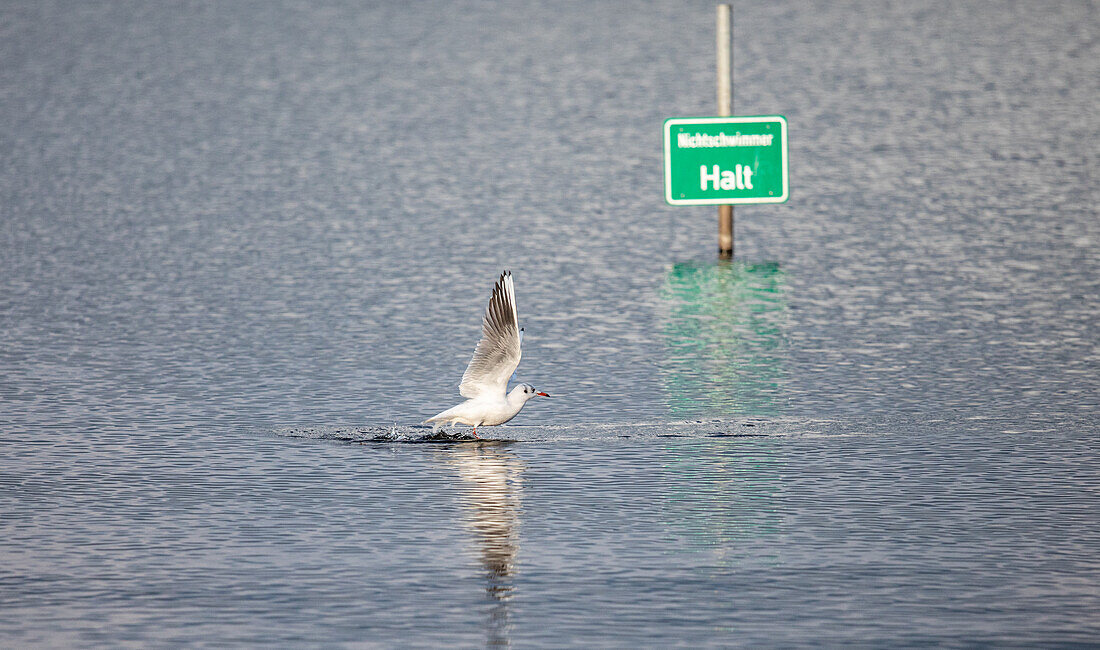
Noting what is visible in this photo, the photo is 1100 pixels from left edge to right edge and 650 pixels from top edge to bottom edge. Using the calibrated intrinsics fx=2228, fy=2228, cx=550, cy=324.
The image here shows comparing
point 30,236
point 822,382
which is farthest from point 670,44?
point 822,382

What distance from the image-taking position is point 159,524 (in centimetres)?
1205

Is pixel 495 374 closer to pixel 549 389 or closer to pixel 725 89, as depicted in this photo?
pixel 549 389

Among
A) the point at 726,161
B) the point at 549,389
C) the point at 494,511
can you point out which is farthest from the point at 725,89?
the point at 494,511

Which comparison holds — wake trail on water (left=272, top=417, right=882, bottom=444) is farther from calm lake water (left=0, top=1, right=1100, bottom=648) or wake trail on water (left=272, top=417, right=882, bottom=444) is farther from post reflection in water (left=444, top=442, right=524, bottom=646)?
post reflection in water (left=444, top=442, right=524, bottom=646)

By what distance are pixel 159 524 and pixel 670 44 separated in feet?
189

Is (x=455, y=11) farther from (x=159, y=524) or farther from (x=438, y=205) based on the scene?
(x=159, y=524)

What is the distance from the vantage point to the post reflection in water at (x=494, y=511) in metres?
10.3

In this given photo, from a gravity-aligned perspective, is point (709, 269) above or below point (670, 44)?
below

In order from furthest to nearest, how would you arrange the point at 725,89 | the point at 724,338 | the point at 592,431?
the point at 725,89 → the point at 724,338 → the point at 592,431

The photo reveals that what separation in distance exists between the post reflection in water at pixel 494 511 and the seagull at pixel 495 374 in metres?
0.22

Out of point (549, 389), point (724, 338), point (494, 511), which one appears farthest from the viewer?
point (724, 338)

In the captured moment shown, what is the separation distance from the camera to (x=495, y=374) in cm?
1525

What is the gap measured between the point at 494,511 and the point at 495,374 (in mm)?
2885

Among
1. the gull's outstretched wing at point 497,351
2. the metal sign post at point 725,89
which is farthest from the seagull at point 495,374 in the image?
the metal sign post at point 725,89
